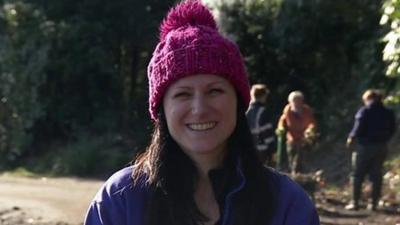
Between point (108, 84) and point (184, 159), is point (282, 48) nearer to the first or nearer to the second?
point (108, 84)

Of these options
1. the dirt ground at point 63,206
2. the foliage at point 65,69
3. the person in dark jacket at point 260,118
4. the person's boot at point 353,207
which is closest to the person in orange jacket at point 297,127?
the dirt ground at point 63,206

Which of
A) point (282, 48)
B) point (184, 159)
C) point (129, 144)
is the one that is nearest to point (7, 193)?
point (129, 144)

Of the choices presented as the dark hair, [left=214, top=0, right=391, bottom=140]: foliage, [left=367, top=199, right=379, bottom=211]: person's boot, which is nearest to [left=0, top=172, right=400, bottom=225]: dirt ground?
[left=367, top=199, right=379, bottom=211]: person's boot

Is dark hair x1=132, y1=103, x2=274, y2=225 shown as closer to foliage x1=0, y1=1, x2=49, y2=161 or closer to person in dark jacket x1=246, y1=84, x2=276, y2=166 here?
person in dark jacket x1=246, y1=84, x2=276, y2=166

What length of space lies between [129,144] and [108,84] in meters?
1.84

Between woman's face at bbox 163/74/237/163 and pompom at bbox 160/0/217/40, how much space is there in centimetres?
24

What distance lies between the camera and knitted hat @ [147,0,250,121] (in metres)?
3.05

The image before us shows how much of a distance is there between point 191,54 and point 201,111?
0.18 meters

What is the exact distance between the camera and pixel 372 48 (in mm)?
17859

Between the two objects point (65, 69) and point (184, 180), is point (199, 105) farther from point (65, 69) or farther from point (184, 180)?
point (65, 69)

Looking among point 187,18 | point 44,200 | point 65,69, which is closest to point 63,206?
point 44,200

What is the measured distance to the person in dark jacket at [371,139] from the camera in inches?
501

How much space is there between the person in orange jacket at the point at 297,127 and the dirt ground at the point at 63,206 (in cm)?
72

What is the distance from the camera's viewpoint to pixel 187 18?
323 cm
